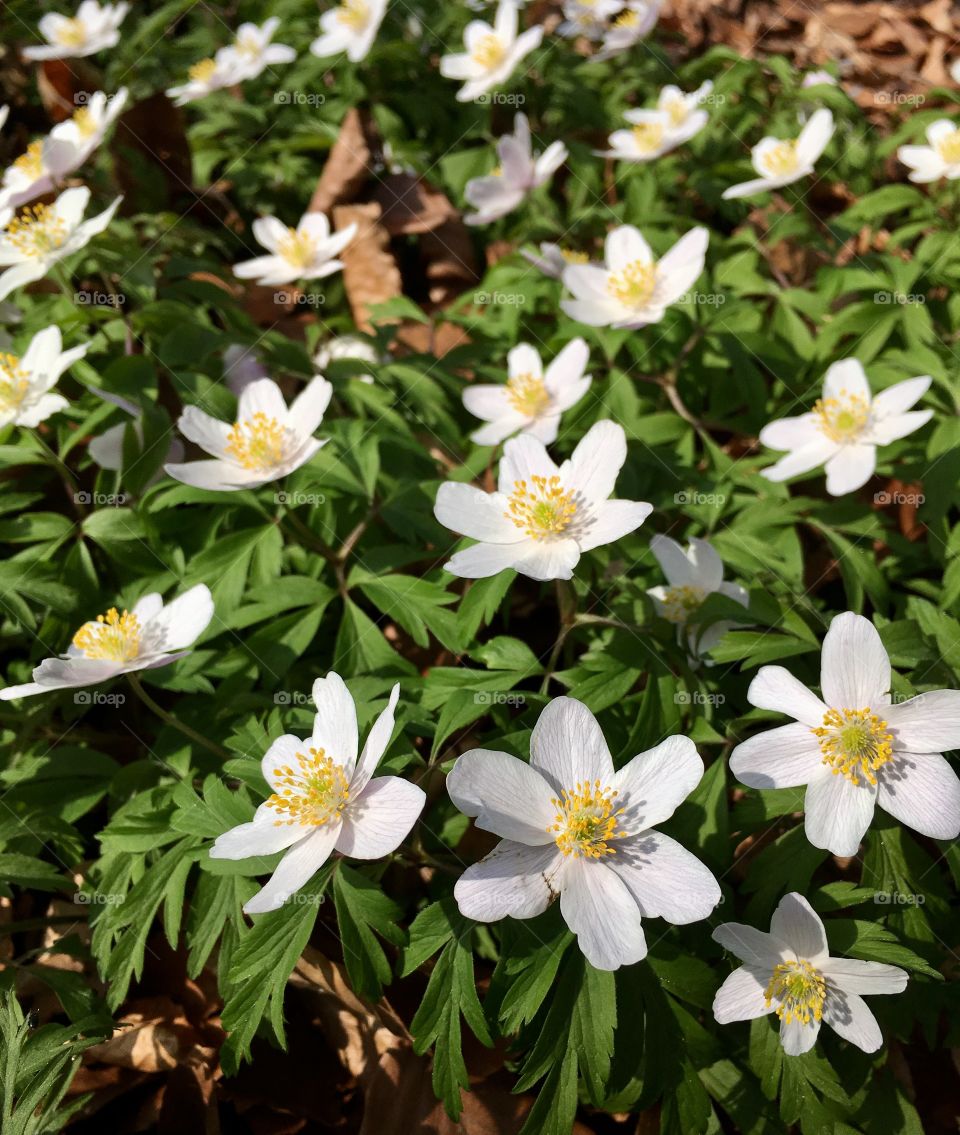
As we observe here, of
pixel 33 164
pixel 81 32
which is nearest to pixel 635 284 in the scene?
pixel 33 164

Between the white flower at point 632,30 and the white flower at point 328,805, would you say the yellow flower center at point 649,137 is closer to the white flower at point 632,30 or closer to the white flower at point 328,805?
the white flower at point 632,30

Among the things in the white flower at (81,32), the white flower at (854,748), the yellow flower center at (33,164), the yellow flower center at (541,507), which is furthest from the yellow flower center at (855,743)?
the white flower at (81,32)

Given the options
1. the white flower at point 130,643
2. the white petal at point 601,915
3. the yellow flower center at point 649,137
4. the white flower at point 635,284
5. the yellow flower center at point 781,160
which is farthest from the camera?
the yellow flower center at point 649,137

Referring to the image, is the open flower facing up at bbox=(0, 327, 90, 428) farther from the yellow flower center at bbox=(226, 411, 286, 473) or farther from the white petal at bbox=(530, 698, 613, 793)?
the white petal at bbox=(530, 698, 613, 793)

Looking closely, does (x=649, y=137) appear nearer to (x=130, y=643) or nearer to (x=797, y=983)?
(x=130, y=643)

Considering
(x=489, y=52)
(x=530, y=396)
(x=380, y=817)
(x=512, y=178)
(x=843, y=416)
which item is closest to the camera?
(x=380, y=817)

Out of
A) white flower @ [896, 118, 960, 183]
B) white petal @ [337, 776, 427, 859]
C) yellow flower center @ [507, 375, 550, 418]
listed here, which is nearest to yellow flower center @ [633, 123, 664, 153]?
white flower @ [896, 118, 960, 183]
